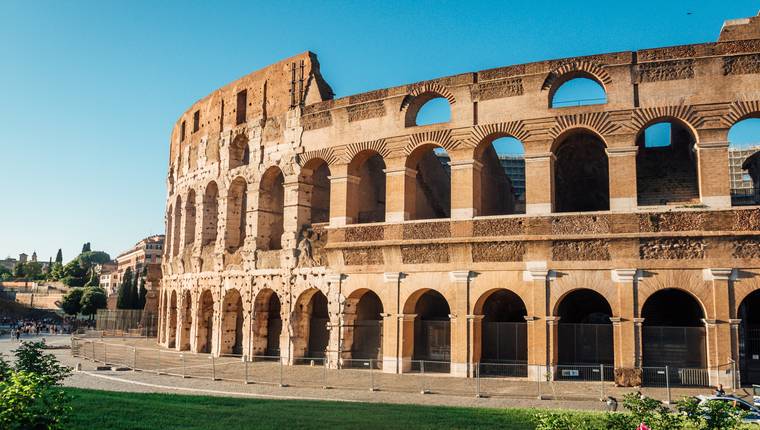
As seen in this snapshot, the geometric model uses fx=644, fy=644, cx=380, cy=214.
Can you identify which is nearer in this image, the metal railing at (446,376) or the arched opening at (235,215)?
the metal railing at (446,376)

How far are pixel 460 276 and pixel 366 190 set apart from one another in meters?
7.06

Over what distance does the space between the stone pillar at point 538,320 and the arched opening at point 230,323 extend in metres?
13.1

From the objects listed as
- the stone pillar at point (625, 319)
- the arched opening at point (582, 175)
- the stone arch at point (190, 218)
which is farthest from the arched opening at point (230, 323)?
the stone pillar at point (625, 319)

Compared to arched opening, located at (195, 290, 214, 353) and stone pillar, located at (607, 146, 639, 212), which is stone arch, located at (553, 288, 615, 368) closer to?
stone pillar, located at (607, 146, 639, 212)

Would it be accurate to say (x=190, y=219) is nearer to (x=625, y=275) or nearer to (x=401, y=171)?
(x=401, y=171)

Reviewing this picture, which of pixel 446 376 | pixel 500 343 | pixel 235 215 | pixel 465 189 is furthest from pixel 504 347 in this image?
pixel 235 215

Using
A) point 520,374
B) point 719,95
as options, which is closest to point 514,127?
point 719,95

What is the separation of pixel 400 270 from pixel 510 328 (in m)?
4.07

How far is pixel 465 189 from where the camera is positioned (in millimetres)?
20562

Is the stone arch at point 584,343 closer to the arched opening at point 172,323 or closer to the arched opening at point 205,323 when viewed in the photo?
the arched opening at point 205,323

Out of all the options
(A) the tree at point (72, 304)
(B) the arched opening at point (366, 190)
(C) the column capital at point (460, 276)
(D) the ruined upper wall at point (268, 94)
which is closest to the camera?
(C) the column capital at point (460, 276)

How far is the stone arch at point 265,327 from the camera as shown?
1004 inches

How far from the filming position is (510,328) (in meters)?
21.1

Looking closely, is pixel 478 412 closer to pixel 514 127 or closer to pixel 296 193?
pixel 514 127
